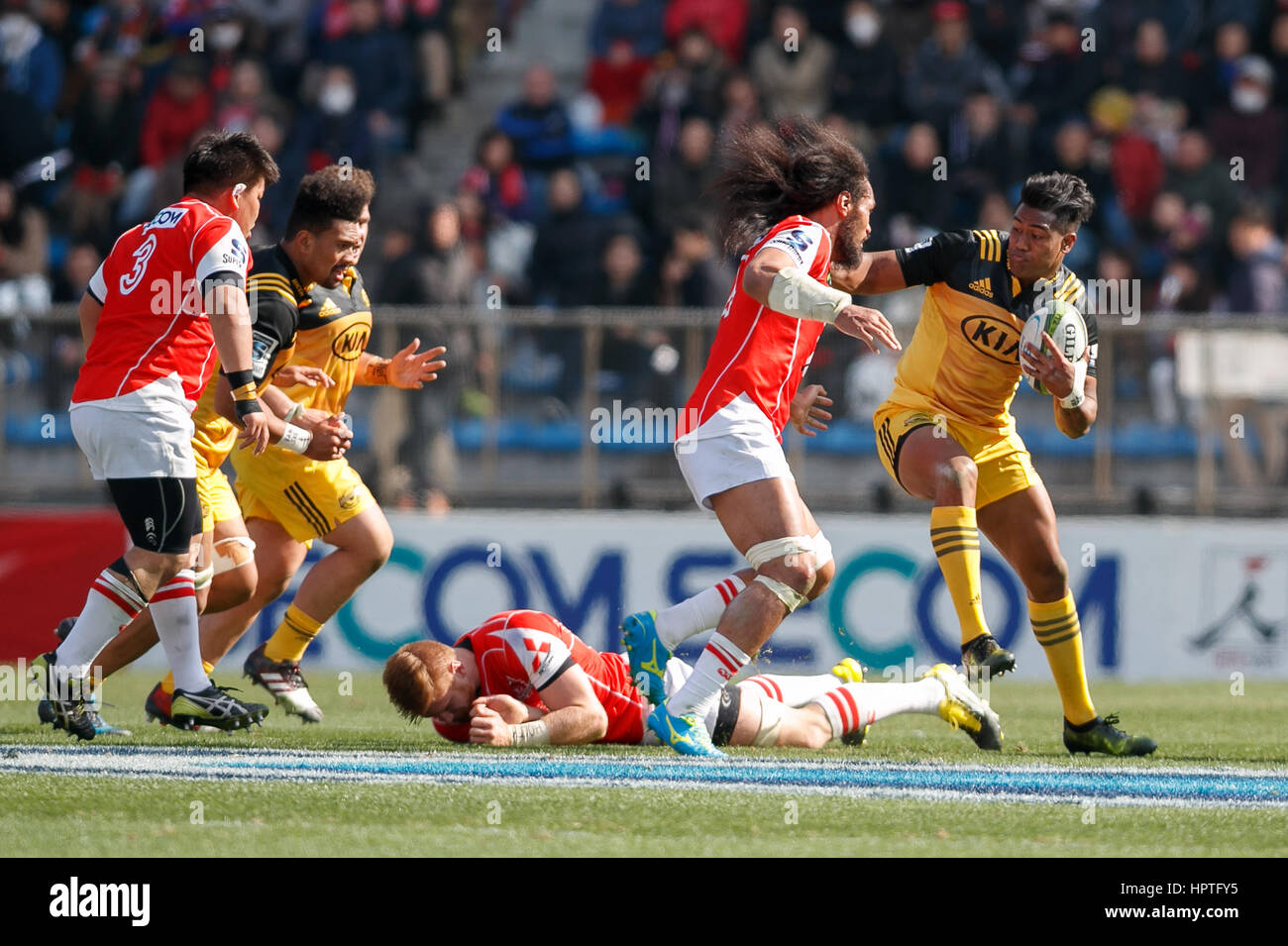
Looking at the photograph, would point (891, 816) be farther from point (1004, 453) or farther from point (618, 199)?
point (618, 199)

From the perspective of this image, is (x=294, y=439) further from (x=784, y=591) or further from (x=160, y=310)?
(x=784, y=591)

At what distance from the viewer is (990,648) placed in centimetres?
694

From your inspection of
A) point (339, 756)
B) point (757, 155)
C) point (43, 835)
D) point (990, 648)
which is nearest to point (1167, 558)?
point (990, 648)

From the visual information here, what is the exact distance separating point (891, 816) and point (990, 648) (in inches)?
67.0

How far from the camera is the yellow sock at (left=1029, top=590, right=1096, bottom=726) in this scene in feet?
23.5

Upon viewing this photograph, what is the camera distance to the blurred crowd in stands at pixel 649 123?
14062 mm

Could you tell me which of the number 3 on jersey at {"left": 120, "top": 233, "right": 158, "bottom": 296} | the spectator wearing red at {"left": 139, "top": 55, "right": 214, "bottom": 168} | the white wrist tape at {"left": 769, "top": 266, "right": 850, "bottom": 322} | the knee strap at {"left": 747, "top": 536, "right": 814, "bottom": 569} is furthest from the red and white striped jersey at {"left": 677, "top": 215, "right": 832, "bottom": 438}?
the spectator wearing red at {"left": 139, "top": 55, "right": 214, "bottom": 168}

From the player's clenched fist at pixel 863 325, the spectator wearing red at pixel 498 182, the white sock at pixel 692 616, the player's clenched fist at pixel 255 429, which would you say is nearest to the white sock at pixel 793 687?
the white sock at pixel 692 616

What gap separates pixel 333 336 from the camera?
805 cm

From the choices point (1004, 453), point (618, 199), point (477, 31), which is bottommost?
point (1004, 453)

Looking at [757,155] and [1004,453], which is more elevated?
[757,155]

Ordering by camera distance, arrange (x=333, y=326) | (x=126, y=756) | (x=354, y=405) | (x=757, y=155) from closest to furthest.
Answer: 1. (x=126, y=756)
2. (x=757, y=155)
3. (x=333, y=326)
4. (x=354, y=405)

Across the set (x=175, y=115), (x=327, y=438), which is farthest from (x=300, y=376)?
(x=175, y=115)

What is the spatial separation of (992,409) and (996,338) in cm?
30
